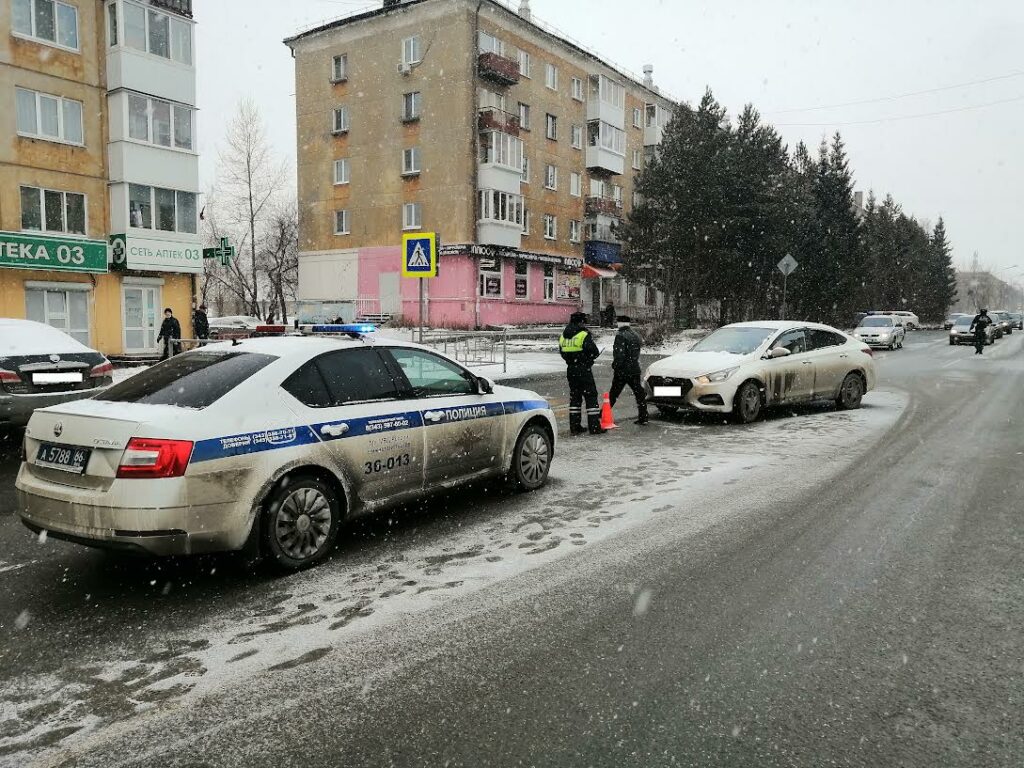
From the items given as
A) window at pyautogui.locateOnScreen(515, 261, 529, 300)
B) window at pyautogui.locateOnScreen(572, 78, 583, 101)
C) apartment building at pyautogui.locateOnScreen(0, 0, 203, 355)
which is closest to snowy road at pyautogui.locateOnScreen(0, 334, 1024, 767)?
apartment building at pyautogui.locateOnScreen(0, 0, 203, 355)

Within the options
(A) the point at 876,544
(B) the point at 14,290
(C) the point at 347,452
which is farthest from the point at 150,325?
(A) the point at 876,544

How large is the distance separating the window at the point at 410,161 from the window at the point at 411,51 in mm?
3947

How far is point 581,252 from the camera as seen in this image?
46562 millimetres

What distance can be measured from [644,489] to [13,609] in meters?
4.94

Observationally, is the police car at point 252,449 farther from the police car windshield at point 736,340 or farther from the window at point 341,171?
the window at point 341,171

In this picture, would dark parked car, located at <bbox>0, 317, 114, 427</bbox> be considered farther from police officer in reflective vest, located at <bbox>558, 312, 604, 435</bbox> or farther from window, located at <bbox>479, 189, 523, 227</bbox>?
window, located at <bbox>479, 189, 523, 227</bbox>

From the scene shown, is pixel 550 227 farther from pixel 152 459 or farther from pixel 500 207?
pixel 152 459

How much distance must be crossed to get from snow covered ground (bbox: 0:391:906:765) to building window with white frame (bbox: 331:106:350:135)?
35.1 meters

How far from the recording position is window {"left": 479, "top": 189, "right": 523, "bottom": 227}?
3794 centimetres

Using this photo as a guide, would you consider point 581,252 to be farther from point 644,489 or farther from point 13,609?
point 13,609

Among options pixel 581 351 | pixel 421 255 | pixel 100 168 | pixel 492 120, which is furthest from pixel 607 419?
pixel 492 120

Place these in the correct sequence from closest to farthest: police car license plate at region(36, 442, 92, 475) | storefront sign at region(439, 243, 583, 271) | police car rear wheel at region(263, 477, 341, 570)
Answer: police car license plate at region(36, 442, 92, 475)
police car rear wheel at region(263, 477, 341, 570)
storefront sign at region(439, 243, 583, 271)

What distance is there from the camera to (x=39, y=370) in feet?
30.4

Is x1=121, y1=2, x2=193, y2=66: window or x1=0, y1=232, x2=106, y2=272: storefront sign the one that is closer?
x1=0, y1=232, x2=106, y2=272: storefront sign
